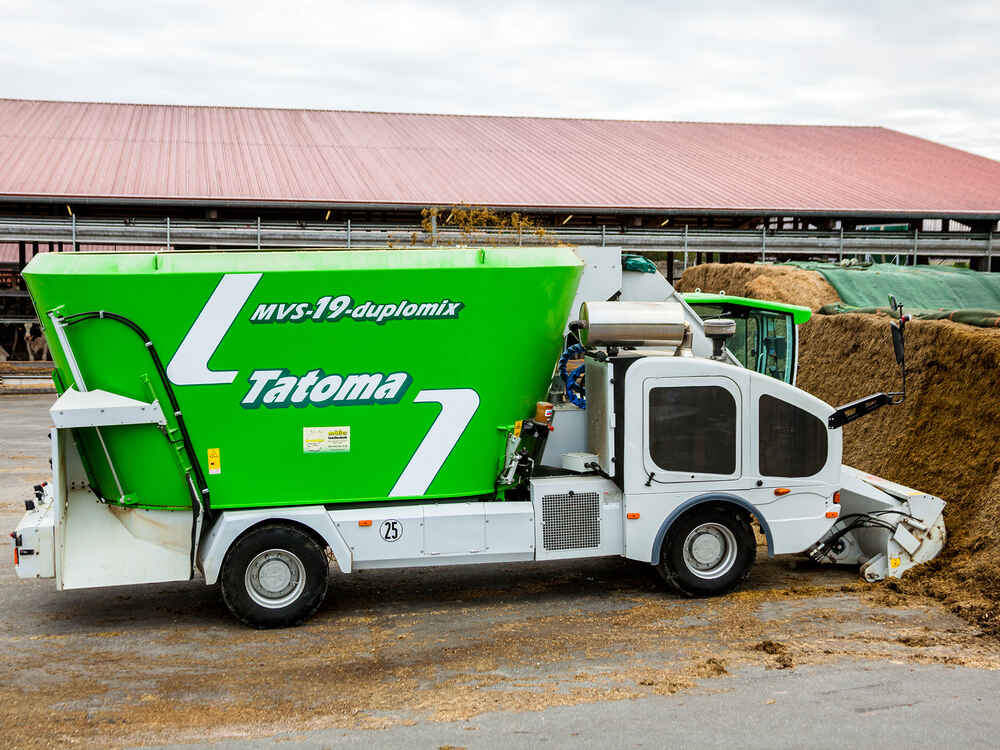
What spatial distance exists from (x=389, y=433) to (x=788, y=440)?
11.1 feet

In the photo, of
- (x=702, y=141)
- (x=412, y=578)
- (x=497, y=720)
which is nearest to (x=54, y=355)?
(x=412, y=578)

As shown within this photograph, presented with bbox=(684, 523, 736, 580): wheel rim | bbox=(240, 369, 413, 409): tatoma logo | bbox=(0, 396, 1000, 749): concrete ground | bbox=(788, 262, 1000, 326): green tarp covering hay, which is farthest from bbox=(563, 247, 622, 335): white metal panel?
bbox=(788, 262, 1000, 326): green tarp covering hay

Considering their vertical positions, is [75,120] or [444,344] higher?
[75,120]

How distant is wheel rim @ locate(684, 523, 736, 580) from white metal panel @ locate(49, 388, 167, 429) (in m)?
4.43

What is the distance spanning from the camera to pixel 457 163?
3147 cm

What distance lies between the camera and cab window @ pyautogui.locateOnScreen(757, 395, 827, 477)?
803cm

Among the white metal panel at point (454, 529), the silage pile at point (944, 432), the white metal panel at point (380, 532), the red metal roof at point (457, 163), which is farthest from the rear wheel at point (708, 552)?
the red metal roof at point (457, 163)

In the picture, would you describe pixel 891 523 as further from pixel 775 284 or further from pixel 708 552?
pixel 775 284

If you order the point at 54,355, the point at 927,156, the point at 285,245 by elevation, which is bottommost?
the point at 54,355

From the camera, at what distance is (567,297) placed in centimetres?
799

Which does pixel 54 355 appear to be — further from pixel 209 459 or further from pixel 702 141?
pixel 702 141

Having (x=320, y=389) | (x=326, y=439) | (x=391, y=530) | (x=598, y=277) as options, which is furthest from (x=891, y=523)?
(x=320, y=389)

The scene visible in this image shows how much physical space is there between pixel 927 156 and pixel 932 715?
37468 millimetres

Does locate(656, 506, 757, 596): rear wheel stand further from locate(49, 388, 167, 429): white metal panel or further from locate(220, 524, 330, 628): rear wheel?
locate(49, 388, 167, 429): white metal panel
